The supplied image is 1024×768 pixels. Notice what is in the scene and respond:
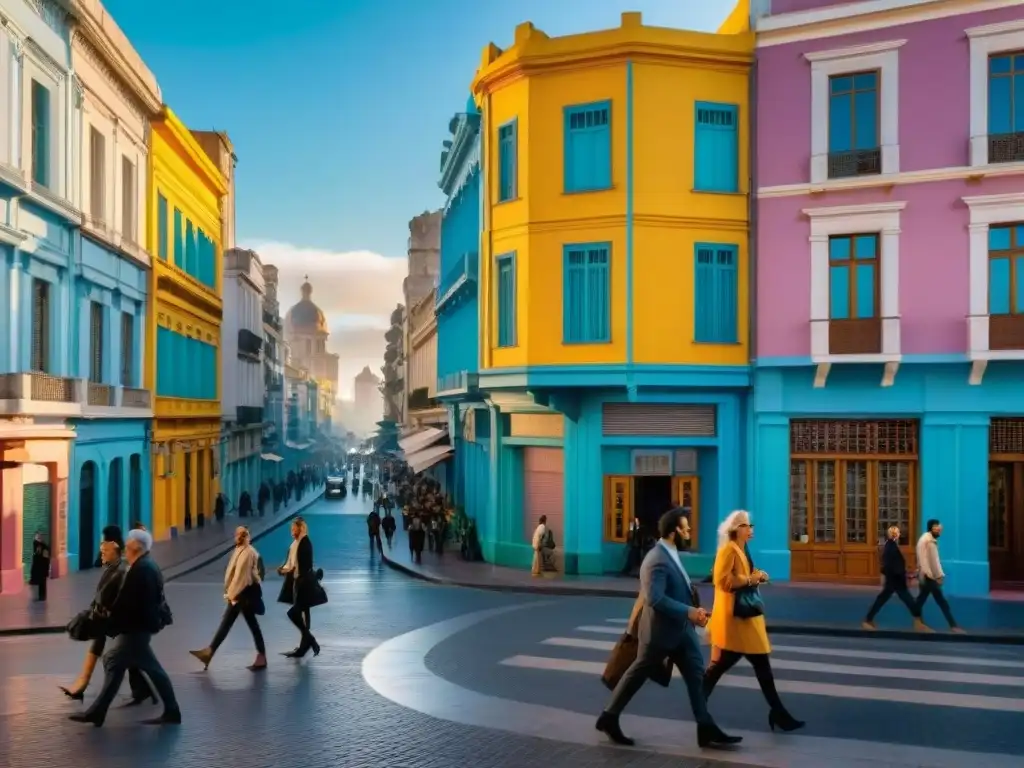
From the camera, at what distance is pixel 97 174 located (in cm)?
2742

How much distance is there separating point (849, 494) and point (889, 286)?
13.7ft

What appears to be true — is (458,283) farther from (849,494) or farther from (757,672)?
(757,672)

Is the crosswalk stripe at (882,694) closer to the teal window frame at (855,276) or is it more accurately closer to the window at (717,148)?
the teal window frame at (855,276)

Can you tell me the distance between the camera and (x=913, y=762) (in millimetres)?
8492

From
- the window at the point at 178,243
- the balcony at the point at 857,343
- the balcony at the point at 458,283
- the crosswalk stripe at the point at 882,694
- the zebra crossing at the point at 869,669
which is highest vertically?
the window at the point at 178,243

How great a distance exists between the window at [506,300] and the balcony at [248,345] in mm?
28229

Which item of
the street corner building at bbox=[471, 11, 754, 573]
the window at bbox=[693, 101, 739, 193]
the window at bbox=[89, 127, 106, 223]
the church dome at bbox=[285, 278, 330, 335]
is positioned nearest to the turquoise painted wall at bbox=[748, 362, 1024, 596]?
the street corner building at bbox=[471, 11, 754, 573]

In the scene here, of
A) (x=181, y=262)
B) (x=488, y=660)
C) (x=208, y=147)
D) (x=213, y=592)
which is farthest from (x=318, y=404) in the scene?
(x=488, y=660)

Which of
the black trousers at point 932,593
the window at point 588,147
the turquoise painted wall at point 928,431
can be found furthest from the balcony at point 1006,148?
the black trousers at point 932,593

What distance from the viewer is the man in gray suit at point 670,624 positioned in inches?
332

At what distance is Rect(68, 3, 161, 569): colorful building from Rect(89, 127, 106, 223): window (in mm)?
25

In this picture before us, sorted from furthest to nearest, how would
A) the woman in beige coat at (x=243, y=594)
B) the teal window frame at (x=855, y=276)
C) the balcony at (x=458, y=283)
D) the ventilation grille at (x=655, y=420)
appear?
the balcony at (x=458, y=283) → the ventilation grille at (x=655, y=420) → the teal window frame at (x=855, y=276) → the woman in beige coat at (x=243, y=594)

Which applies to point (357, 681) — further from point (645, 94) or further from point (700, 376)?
point (645, 94)

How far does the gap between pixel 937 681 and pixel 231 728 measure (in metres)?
7.50
